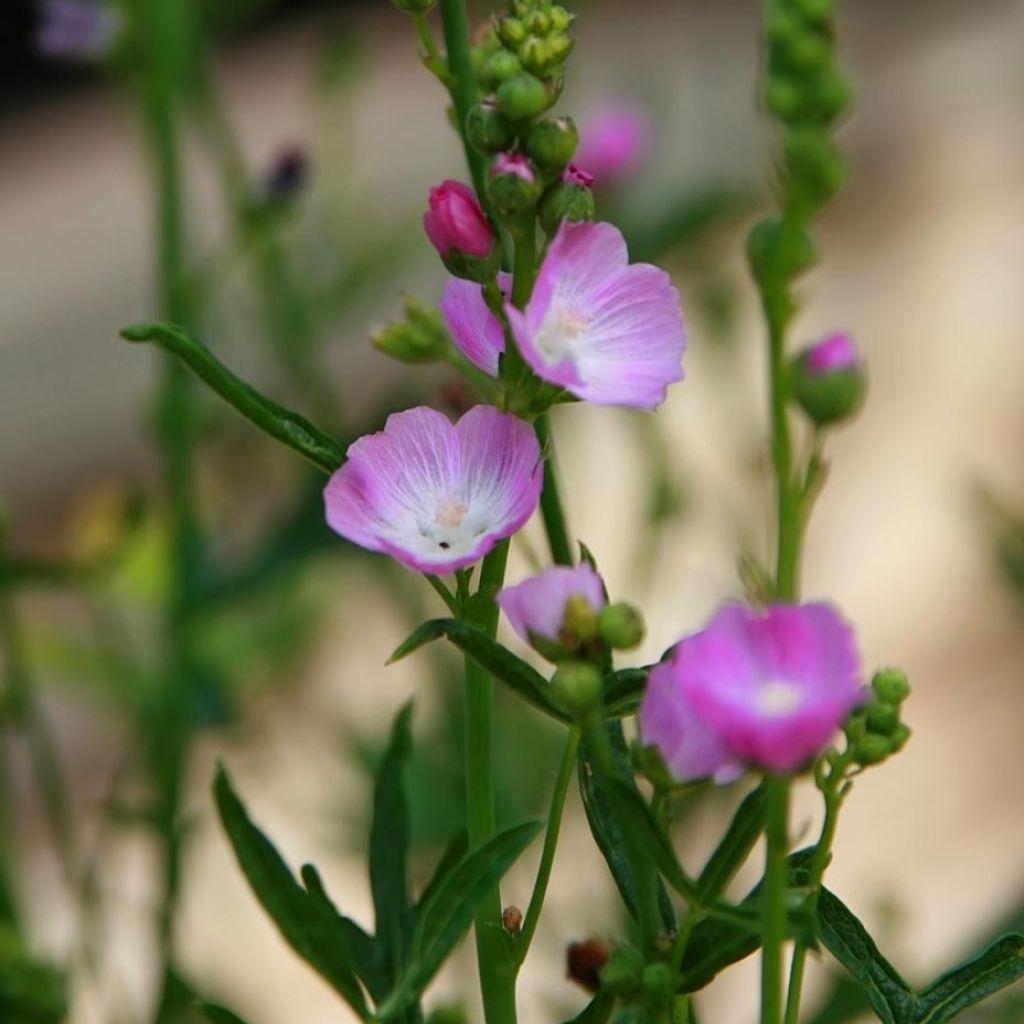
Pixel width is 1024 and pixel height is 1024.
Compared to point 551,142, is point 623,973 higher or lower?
lower

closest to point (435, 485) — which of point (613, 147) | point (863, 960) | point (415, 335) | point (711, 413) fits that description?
point (415, 335)

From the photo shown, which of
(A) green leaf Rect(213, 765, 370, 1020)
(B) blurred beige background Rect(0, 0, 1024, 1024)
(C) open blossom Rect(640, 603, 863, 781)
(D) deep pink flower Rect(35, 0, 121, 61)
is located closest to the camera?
(C) open blossom Rect(640, 603, 863, 781)

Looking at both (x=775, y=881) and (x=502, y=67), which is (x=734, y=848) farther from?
(x=502, y=67)

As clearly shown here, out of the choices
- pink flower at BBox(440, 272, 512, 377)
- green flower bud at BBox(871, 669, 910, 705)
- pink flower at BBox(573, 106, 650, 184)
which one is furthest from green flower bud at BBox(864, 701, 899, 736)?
pink flower at BBox(573, 106, 650, 184)

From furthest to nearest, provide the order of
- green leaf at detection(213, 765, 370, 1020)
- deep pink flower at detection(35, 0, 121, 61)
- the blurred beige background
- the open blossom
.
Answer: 1. the blurred beige background
2. deep pink flower at detection(35, 0, 121, 61)
3. green leaf at detection(213, 765, 370, 1020)
4. the open blossom

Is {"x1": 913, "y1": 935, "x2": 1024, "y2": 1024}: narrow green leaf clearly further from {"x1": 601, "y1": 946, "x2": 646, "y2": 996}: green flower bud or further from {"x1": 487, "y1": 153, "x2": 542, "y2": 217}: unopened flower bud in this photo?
{"x1": 487, "y1": 153, "x2": 542, "y2": 217}: unopened flower bud
